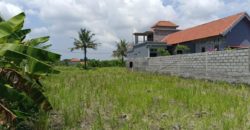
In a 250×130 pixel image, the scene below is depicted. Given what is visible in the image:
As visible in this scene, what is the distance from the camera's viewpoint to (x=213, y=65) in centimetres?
1555

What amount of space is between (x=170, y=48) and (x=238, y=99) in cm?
2969

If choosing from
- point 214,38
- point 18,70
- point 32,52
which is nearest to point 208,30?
point 214,38

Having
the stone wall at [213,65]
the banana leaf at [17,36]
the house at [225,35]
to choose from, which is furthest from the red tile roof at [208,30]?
the banana leaf at [17,36]

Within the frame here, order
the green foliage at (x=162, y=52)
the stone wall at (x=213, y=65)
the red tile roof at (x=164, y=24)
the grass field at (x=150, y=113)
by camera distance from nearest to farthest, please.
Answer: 1. the grass field at (x=150, y=113)
2. the stone wall at (x=213, y=65)
3. the green foliage at (x=162, y=52)
4. the red tile roof at (x=164, y=24)

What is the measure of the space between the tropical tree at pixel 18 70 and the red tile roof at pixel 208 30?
24213 millimetres

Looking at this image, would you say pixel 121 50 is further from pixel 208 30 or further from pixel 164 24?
pixel 208 30

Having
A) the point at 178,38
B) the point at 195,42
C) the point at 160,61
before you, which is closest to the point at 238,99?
the point at 160,61

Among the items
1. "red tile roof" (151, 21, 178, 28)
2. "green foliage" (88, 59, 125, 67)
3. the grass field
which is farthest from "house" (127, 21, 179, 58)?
→ the grass field

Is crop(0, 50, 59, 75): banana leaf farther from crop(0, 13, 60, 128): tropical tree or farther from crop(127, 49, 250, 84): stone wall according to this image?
crop(127, 49, 250, 84): stone wall

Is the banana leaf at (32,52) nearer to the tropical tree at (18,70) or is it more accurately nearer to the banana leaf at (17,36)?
the tropical tree at (18,70)

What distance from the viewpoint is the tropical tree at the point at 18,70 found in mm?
4152

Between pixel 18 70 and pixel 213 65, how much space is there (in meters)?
11.9

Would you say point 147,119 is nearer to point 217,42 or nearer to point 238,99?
point 238,99

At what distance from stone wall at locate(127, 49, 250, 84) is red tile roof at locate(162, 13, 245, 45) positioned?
23.2 feet
